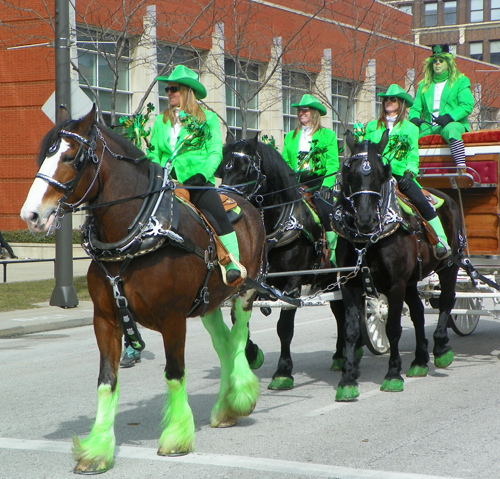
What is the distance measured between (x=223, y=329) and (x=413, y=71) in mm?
25509

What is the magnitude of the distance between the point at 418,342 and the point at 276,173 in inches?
94.4

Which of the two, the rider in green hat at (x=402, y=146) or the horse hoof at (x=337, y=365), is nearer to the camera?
the rider in green hat at (x=402, y=146)

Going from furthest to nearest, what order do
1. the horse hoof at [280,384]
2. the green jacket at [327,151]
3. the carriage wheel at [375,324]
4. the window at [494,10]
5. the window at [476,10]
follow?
1. the window at [476,10]
2. the window at [494,10]
3. the carriage wheel at [375,324]
4. the green jacket at [327,151]
5. the horse hoof at [280,384]

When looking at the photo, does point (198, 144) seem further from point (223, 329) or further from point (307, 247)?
point (307, 247)

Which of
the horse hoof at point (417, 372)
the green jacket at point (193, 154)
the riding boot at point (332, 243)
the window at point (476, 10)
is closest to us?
the green jacket at point (193, 154)

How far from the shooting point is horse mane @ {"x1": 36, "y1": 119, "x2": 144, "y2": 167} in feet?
16.8

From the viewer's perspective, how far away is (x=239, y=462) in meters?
5.33

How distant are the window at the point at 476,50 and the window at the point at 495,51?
870mm

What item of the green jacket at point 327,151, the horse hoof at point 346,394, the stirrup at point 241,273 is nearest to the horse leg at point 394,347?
the horse hoof at point 346,394

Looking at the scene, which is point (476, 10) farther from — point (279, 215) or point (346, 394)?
point (346, 394)

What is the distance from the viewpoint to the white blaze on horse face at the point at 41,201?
4.89 m

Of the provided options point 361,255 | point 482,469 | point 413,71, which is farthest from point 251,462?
point 413,71

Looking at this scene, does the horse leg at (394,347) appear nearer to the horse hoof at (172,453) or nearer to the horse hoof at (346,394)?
the horse hoof at (346,394)

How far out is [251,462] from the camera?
532 cm
